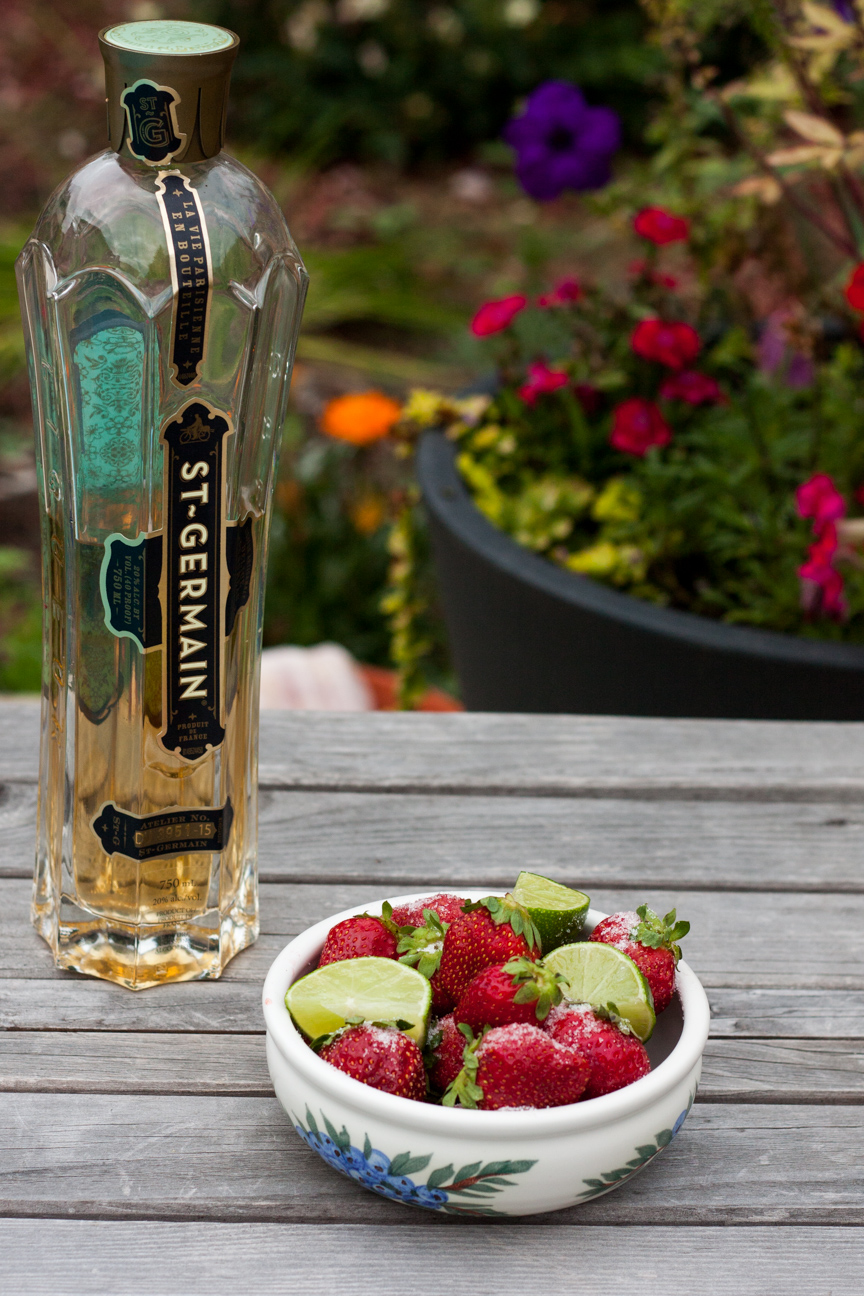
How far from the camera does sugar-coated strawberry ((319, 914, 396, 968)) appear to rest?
707 millimetres

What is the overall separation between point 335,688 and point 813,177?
3.50 feet

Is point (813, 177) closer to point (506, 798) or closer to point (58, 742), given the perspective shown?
point (506, 798)

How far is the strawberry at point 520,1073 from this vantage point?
0.62 metres

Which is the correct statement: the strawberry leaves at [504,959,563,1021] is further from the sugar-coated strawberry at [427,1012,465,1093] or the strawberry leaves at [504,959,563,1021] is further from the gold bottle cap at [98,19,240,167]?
the gold bottle cap at [98,19,240,167]

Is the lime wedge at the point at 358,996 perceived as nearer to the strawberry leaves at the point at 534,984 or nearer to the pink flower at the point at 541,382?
the strawberry leaves at the point at 534,984

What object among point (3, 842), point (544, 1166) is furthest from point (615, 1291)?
point (3, 842)

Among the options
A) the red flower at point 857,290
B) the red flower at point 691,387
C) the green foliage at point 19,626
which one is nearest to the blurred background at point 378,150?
the green foliage at point 19,626

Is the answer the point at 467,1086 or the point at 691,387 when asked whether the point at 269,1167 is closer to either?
the point at 467,1086

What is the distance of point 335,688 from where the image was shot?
2.19 m

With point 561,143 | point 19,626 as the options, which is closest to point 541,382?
point 561,143

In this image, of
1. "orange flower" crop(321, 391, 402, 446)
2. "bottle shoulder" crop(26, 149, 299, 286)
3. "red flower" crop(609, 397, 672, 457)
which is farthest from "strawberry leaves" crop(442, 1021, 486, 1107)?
"orange flower" crop(321, 391, 402, 446)

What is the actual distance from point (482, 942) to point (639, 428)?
3.83 ft

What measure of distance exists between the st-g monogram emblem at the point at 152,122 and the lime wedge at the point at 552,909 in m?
0.45

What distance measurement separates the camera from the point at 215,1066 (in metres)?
0.78
